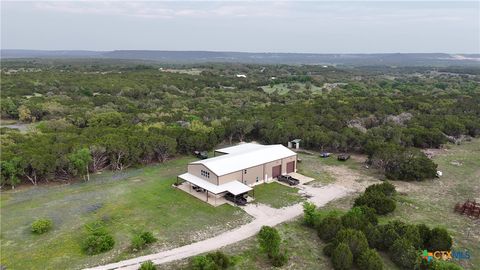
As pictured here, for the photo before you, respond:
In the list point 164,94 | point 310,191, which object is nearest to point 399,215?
point 310,191

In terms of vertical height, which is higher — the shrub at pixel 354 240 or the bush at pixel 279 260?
the shrub at pixel 354 240

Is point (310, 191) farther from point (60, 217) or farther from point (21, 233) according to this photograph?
point (21, 233)

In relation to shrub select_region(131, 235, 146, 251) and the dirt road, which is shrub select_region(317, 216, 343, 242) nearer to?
the dirt road

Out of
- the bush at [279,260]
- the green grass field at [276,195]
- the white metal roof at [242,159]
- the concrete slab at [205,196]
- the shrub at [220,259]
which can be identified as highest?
the white metal roof at [242,159]

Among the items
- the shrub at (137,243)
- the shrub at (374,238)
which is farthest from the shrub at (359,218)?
the shrub at (137,243)

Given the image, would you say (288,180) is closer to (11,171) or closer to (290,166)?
(290,166)

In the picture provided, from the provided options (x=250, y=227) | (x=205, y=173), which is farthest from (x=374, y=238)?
(x=205, y=173)

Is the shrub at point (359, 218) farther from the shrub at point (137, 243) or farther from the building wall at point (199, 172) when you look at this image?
the shrub at point (137, 243)

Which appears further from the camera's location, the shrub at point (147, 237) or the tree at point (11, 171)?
the tree at point (11, 171)
